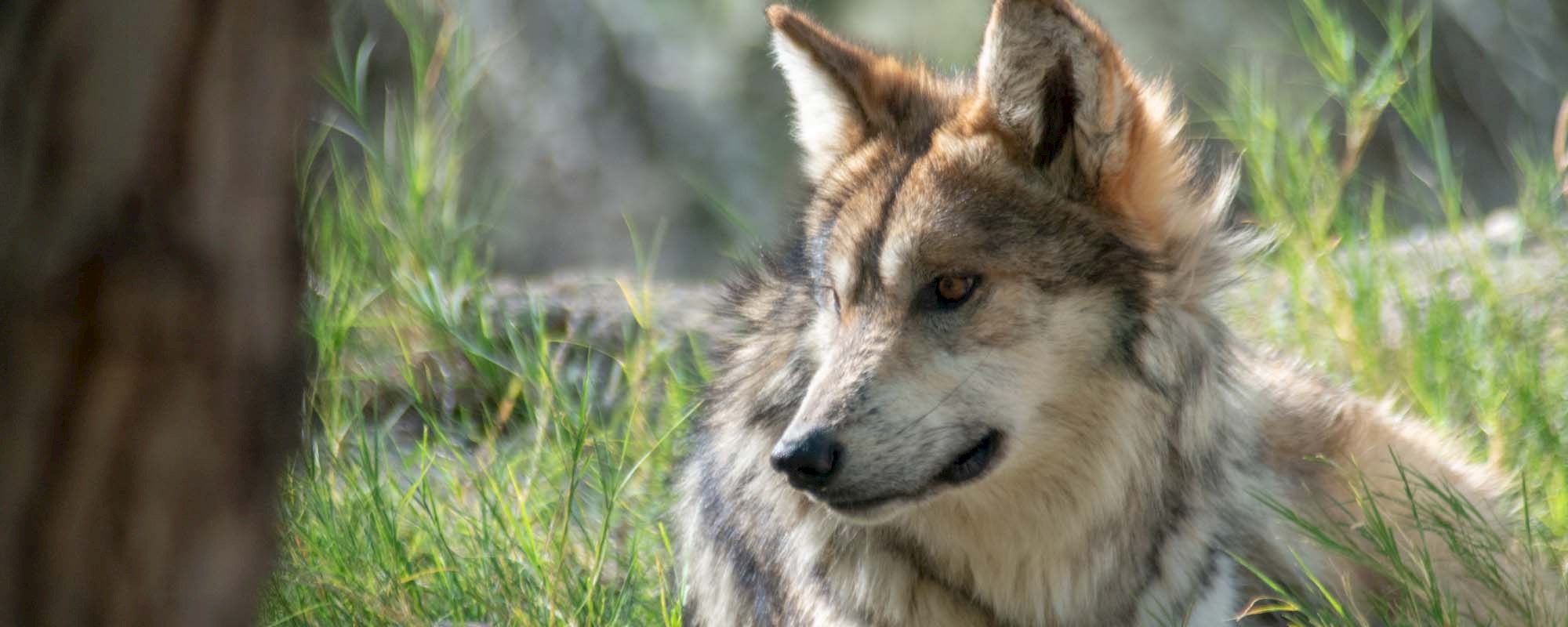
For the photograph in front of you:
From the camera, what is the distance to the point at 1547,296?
4461mm

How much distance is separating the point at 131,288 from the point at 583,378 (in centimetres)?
275

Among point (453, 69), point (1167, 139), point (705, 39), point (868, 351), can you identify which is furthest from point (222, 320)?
point (705, 39)

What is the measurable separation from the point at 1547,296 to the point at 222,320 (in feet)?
13.8

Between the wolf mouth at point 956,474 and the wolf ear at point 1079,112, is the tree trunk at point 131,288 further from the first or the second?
the wolf ear at point 1079,112

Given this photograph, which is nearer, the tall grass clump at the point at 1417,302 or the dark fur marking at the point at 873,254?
the dark fur marking at the point at 873,254

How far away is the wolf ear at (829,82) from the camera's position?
296 cm

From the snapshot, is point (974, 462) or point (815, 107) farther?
point (815, 107)

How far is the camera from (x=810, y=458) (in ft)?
8.13

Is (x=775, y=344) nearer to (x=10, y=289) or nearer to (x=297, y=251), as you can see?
(x=297, y=251)

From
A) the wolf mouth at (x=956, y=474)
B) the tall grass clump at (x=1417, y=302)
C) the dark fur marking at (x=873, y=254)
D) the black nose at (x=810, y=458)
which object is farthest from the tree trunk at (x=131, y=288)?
the tall grass clump at (x=1417, y=302)

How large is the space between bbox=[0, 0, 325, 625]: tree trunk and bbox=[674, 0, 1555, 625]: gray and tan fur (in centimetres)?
113

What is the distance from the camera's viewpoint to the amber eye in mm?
2660

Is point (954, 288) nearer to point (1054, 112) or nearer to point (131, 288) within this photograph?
point (1054, 112)

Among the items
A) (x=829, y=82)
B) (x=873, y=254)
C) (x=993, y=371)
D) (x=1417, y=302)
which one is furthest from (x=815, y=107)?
(x=1417, y=302)
